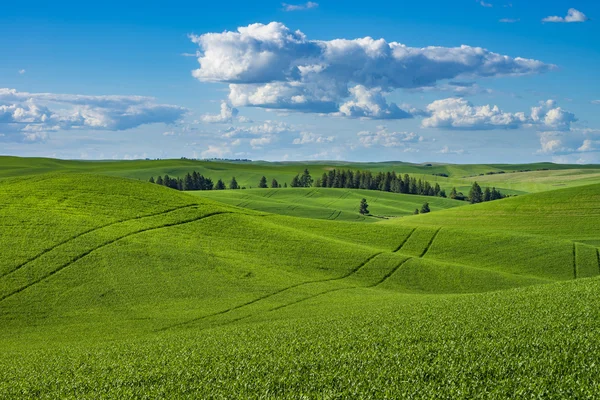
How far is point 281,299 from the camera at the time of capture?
1686 inches

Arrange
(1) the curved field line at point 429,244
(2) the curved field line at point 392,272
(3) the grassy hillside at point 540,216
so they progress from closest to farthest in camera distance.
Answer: (2) the curved field line at point 392,272 < (1) the curved field line at point 429,244 < (3) the grassy hillside at point 540,216

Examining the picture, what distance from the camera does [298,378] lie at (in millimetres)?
17328

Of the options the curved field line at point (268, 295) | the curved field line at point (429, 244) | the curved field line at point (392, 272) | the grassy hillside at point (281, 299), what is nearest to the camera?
the grassy hillside at point (281, 299)

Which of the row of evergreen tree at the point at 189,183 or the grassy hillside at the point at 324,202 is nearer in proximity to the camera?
the grassy hillside at the point at 324,202

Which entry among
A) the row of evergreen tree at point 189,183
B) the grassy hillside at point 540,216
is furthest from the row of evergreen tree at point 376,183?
the grassy hillside at point 540,216

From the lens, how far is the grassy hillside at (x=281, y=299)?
57.1 feet

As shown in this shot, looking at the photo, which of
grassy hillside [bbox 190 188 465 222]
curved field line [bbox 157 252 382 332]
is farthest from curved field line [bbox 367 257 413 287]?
grassy hillside [bbox 190 188 465 222]

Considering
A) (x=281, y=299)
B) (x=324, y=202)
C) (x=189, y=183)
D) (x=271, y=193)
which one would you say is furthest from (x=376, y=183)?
(x=281, y=299)

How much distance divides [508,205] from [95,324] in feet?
246

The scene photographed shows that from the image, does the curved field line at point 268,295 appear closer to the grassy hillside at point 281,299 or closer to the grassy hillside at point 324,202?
the grassy hillside at point 281,299

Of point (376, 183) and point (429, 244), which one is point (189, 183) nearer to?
point (376, 183)

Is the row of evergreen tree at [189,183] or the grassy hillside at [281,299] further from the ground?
the row of evergreen tree at [189,183]

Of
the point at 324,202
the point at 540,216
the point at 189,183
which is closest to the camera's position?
the point at 540,216

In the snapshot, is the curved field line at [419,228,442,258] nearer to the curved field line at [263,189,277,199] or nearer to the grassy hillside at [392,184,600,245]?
the grassy hillside at [392,184,600,245]
